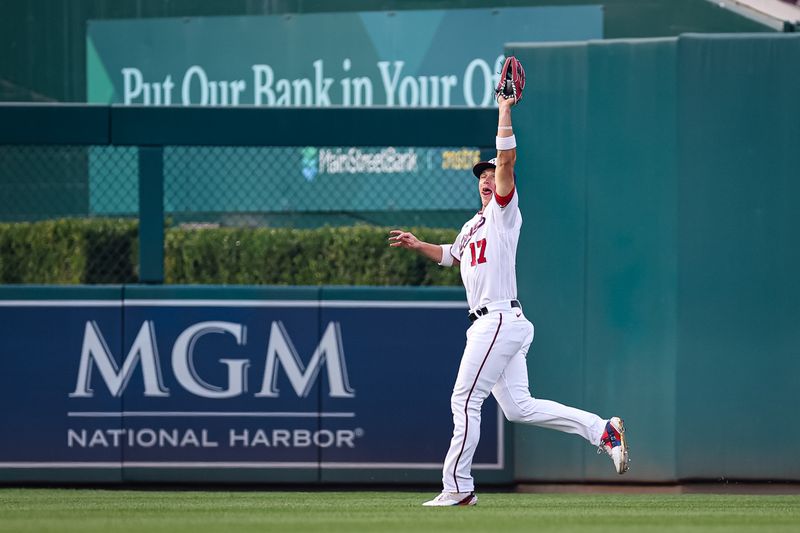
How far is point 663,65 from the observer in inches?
287

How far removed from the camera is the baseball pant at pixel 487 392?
6.24 metres

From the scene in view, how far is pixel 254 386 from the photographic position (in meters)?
7.52

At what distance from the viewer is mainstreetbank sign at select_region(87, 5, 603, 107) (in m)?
13.4

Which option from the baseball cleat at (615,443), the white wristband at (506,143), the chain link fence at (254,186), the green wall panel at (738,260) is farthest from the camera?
the chain link fence at (254,186)

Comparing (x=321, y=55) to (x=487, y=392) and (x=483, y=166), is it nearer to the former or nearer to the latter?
(x=483, y=166)

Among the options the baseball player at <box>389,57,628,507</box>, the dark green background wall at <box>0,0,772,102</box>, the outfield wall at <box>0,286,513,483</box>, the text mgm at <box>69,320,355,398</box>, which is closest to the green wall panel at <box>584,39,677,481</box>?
the outfield wall at <box>0,286,513,483</box>

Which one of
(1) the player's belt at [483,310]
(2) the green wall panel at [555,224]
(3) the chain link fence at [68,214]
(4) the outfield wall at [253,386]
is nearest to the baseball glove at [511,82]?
(1) the player's belt at [483,310]

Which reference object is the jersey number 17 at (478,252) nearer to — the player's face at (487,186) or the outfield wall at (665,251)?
the player's face at (487,186)

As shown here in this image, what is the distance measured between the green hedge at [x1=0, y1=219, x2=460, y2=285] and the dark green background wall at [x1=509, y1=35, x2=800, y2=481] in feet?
11.6

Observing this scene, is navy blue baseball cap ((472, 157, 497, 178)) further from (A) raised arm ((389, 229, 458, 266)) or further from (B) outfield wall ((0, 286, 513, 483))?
(B) outfield wall ((0, 286, 513, 483))

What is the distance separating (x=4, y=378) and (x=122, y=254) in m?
2.51

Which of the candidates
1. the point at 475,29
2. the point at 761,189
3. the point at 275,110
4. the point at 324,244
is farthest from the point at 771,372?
the point at 475,29

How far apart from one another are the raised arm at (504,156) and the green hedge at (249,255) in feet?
15.4

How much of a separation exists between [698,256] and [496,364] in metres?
1.79
